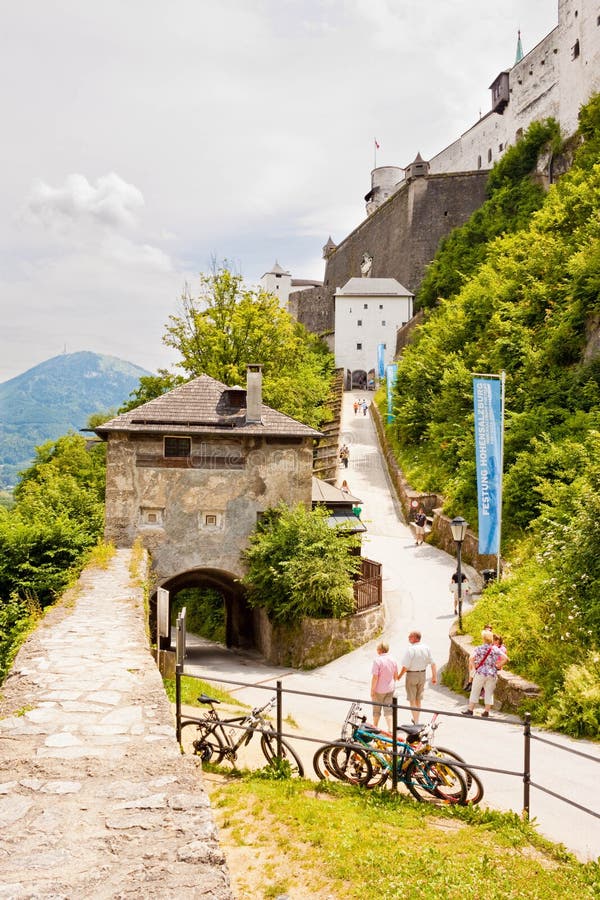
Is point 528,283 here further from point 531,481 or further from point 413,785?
point 413,785

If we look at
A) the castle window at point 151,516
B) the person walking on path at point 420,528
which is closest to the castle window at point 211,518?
the castle window at point 151,516

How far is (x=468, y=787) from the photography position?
802 cm

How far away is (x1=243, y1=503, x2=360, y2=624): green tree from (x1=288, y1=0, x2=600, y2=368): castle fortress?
38859 mm

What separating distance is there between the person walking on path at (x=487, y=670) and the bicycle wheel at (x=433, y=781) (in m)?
4.07

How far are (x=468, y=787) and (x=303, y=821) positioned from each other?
1.94 m

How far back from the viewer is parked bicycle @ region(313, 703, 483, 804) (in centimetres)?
791

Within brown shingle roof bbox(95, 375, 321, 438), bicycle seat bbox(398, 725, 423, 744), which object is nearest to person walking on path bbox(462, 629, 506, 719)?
bicycle seat bbox(398, 725, 423, 744)

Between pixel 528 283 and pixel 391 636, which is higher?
pixel 528 283

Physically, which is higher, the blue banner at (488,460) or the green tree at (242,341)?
the green tree at (242,341)

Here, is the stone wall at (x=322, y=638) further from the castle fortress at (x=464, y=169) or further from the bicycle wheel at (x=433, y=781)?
the castle fortress at (x=464, y=169)

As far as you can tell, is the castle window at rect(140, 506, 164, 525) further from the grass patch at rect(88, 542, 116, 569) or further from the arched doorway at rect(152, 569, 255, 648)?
the arched doorway at rect(152, 569, 255, 648)

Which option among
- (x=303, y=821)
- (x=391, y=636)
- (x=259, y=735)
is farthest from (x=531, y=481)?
(x=303, y=821)

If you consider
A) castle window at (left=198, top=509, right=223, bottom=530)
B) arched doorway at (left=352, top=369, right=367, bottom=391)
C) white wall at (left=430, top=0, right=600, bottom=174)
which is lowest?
castle window at (left=198, top=509, right=223, bottom=530)

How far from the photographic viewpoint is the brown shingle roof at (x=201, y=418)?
66.2 ft
